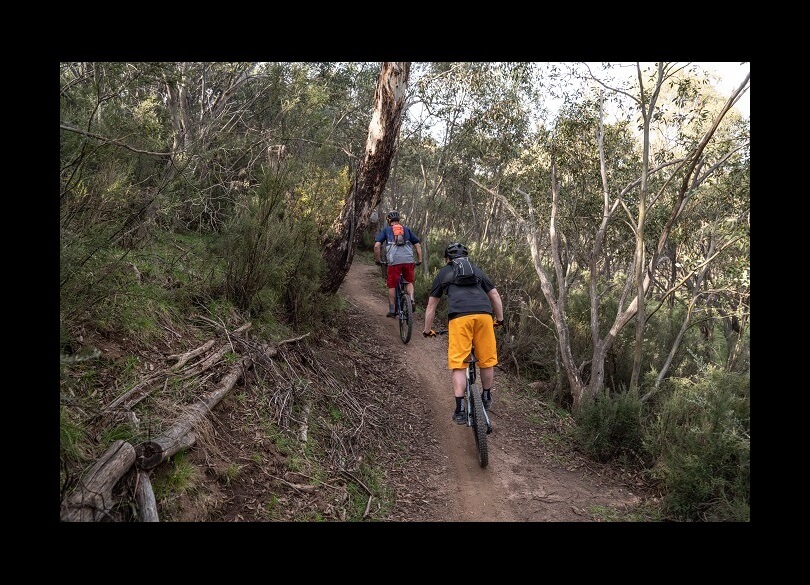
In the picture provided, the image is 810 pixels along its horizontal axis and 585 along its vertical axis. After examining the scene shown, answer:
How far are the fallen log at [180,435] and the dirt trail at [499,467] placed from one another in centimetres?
231

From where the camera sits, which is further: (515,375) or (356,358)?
(515,375)

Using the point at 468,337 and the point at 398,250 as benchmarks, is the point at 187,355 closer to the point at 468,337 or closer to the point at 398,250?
the point at 468,337

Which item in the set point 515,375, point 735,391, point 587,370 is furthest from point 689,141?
point 735,391

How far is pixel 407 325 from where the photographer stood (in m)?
8.87

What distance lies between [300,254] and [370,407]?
7.73 ft

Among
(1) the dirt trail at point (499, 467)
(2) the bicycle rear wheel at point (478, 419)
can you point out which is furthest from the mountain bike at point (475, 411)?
(1) the dirt trail at point (499, 467)

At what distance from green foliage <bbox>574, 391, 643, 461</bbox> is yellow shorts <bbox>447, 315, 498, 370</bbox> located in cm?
232

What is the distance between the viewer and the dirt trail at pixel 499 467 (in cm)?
505

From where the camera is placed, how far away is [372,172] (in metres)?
8.30

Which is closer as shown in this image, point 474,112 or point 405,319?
point 405,319

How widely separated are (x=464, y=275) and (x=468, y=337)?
677 mm

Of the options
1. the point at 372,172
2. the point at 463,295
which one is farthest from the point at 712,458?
the point at 372,172

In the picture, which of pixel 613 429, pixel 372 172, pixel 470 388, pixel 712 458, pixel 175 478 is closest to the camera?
pixel 175 478
